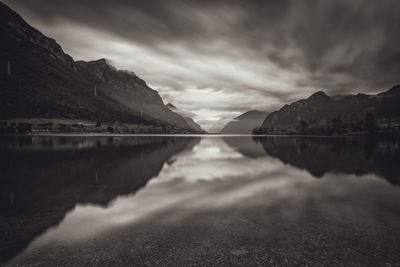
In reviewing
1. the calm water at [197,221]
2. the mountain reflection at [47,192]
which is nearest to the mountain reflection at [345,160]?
the calm water at [197,221]

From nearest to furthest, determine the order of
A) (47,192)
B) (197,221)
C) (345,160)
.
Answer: (197,221)
(47,192)
(345,160)

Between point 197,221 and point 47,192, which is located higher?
point 197,221

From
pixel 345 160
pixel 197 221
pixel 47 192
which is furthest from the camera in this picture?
pixel 345 160

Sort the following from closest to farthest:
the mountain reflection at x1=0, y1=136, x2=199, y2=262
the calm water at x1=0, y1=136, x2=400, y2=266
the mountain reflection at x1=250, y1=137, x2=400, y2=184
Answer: the calm water at x1=0, y1=136, x2=400, y2=266
the mountain reflection at x1=0, y1=136, x2=199, y2=262
the mountain reflection at x1=250, y1=137, x2=400, y2=184

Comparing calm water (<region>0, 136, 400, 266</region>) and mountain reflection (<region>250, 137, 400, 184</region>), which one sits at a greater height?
mountain reflection (<region>250, 137, 400, 184</region>)

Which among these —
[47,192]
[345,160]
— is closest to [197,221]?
[47,192]

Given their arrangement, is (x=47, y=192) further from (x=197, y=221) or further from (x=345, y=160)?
(x=345, y=160)

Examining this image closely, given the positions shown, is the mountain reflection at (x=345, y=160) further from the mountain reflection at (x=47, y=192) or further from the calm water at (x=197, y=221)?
the mountain reflection at (x=47, y=192)

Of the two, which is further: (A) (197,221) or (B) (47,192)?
(B) (47,192)

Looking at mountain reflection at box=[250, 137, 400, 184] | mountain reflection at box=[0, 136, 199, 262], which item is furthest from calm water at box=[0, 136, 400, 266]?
mountain reflection at box=[250, 137, 400, 184]

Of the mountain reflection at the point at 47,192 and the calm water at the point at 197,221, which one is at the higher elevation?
the calm water at the point at 197,221

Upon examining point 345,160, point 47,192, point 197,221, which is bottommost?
point 47,192

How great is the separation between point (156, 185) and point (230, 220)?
943 centimetres

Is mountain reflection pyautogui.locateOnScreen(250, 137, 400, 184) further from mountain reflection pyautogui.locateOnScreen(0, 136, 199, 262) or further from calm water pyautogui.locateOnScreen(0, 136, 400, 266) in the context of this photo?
mountain reflection pyautogui.locateOnScreen(0, 136, 199, 262)
